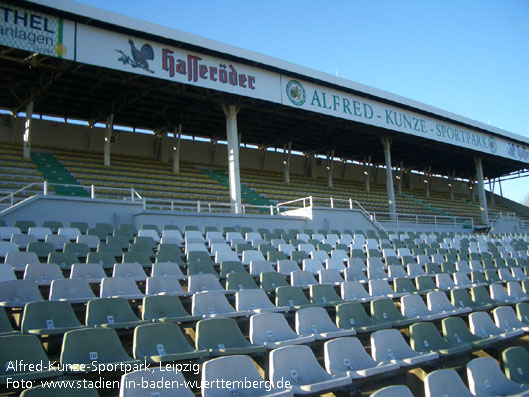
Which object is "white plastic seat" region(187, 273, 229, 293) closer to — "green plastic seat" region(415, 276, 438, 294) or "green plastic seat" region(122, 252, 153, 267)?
"green plastic seat" region(122, 252, 153, 267)

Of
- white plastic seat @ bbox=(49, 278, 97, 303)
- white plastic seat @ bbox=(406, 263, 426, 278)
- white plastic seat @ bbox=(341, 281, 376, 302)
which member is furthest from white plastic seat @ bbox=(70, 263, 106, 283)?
white plastic seat @ bbox=(406, 263, 426, 278)

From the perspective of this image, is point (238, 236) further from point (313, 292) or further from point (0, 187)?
point (0, 187)

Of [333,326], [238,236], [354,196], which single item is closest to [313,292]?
[333,326]

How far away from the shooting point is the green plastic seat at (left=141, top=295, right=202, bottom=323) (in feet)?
16.7

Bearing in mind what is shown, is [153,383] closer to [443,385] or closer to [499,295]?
[443,385]

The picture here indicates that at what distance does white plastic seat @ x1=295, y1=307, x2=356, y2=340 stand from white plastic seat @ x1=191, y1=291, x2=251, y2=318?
0.66m

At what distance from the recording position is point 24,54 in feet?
43.4

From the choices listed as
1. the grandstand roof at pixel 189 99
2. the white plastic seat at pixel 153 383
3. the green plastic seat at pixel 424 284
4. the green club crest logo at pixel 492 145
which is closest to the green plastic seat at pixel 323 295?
the green plastic seat at pixel 424 284

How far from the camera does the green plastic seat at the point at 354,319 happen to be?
5.64 m

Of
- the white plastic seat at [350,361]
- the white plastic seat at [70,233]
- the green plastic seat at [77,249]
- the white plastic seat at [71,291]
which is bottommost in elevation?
the white plastic seat at [350,361]

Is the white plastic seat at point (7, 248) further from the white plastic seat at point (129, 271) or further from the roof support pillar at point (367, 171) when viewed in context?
the roof support pillar at point (367, 171)

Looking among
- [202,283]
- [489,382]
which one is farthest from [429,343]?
[202,283]

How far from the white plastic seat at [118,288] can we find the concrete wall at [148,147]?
16276mm

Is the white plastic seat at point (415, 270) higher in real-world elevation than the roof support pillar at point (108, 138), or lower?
lower
